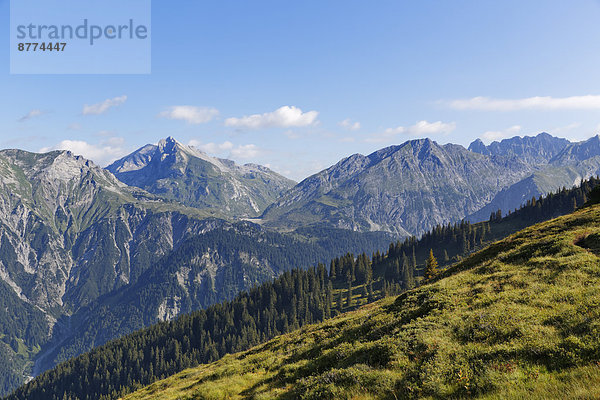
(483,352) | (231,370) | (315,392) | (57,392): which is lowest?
(57,392)

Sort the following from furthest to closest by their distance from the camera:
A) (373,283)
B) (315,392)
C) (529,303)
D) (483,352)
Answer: (373,283) → (529,303) → (315,392) → (483,352)

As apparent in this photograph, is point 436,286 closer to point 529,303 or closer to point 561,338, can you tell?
point 529,303

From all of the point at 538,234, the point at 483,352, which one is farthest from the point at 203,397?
the point at 538,234

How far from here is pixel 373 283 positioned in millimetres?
191250

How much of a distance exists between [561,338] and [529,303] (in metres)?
6.30

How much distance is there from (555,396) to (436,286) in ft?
68.6

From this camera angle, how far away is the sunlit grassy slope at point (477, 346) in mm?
13516

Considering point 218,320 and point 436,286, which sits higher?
point 436,286

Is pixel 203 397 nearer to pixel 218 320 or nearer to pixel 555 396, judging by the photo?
pixel 555 396

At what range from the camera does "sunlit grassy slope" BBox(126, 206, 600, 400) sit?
13516 millimetres

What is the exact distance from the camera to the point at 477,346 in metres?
17.2

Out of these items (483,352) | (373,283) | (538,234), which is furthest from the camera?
(373,283)

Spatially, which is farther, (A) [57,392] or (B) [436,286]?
(A) [57,392]

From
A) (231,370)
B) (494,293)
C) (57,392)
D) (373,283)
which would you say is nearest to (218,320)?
(373,283)
